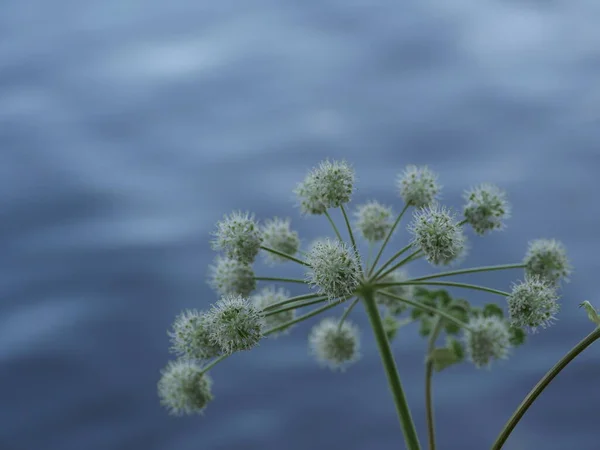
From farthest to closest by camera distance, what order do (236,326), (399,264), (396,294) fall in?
(396,294) → (399,264) → (236,326)

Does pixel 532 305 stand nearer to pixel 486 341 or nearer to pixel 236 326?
pixel 486 341

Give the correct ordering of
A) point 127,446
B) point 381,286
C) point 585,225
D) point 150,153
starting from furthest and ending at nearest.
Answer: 1. point 150,153
2. point 585,225
3. point 127,446
4. point 381,286

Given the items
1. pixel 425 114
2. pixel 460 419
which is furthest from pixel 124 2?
pixel 460 419

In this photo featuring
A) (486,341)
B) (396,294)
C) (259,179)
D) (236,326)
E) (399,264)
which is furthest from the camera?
(259,179)

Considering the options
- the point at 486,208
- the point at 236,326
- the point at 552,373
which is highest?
the point at 486,208

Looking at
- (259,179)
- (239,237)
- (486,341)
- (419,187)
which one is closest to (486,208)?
(419,187)

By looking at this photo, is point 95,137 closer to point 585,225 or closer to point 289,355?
point 289,355

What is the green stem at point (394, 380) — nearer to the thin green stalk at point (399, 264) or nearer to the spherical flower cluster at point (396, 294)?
the thin green stalk at point (399, 264)
